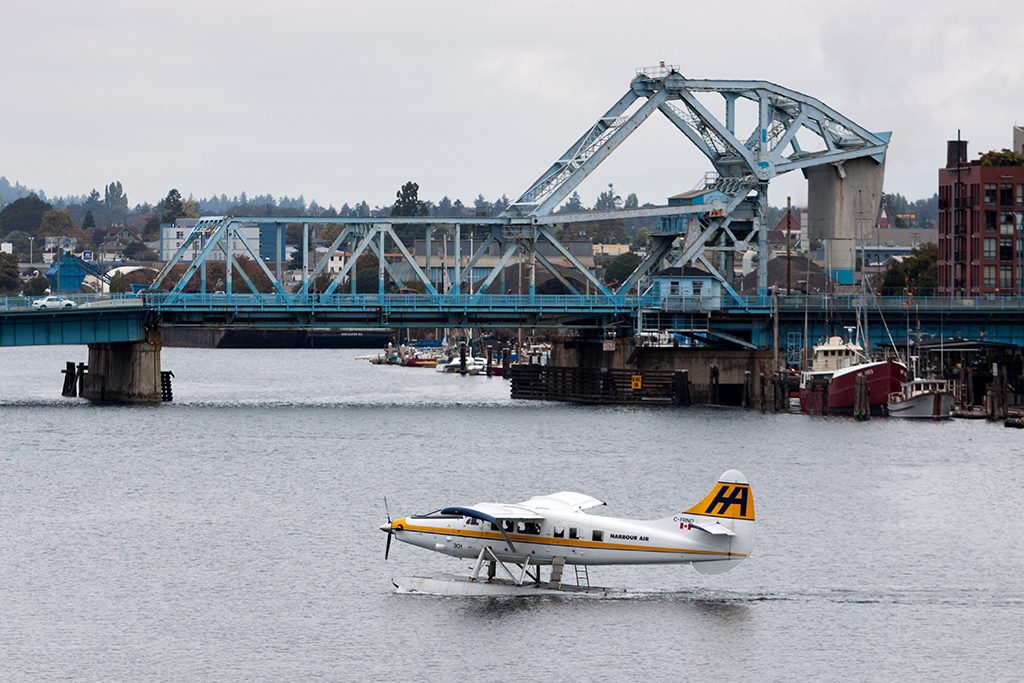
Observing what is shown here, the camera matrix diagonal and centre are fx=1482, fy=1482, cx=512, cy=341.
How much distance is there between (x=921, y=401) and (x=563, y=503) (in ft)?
180

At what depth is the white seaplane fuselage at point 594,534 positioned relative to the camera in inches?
1660

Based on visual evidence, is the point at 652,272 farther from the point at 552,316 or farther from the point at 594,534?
the point at 594,534

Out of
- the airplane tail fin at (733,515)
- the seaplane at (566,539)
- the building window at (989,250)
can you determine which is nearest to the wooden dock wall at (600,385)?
the building window at (989,250)

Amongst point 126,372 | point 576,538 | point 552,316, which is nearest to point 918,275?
point 552,316

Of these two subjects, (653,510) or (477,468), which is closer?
(653,510)

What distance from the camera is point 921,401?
9350 cm

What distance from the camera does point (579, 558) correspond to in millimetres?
42938

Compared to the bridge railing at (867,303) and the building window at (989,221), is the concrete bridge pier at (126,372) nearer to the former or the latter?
the bridge railing at (867,303)

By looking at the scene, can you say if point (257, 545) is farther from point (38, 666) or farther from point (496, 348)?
point (496, 348)

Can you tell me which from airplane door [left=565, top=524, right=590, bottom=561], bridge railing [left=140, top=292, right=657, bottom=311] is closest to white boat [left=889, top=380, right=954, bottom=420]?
bridge railing [left=140, top=292, right=657, bottom=311]

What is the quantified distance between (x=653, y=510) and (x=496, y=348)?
139 metres

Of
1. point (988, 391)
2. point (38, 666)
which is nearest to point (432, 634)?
point (38, 666)

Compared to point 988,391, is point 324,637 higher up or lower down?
lower down

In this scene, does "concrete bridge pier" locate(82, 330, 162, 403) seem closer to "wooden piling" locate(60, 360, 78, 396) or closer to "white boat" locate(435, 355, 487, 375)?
"wooden piling" locate(60, 360, 78, 396)
